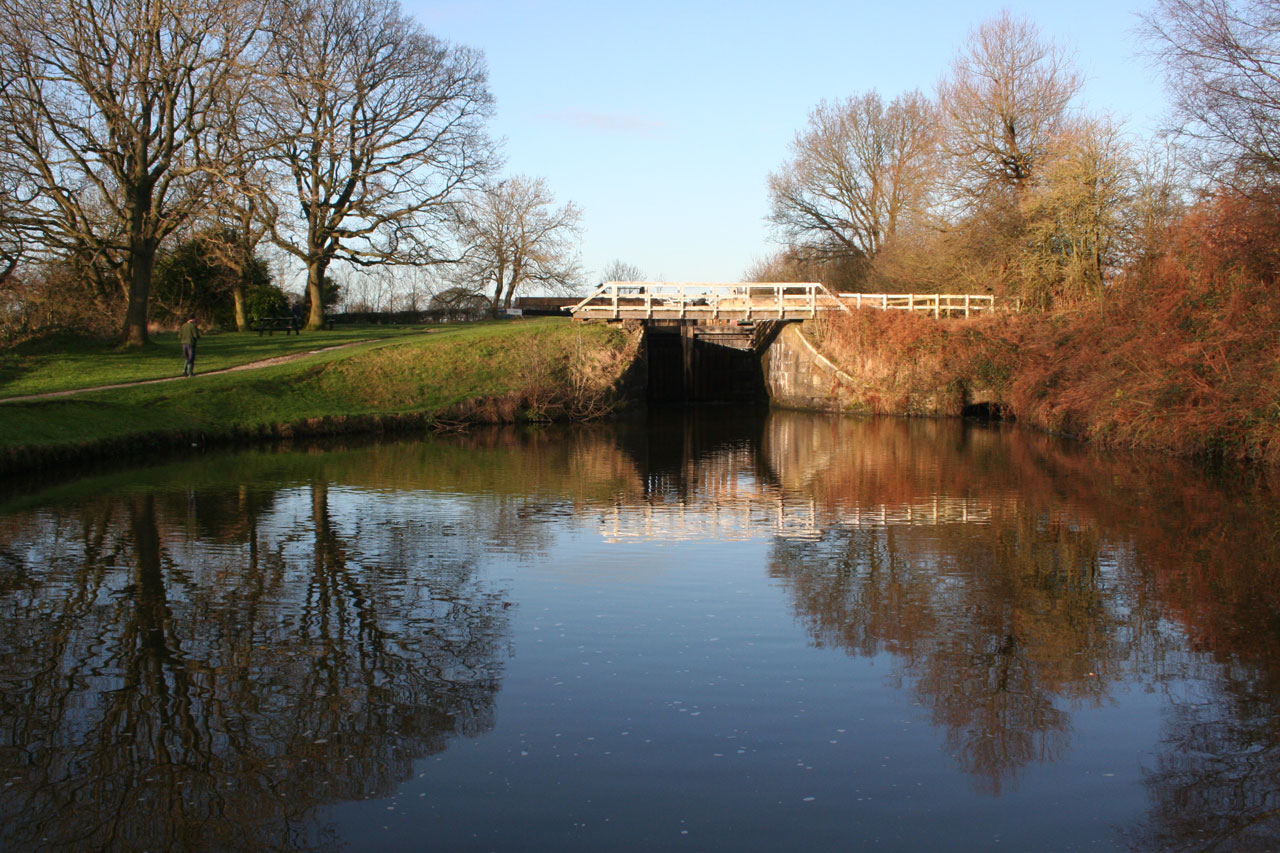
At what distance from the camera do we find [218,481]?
1873 cm

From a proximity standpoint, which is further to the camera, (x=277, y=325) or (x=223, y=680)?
(x=277, y=325)

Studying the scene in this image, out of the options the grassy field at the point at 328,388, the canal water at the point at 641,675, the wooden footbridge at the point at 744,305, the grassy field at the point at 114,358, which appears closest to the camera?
the canal water at the point at 641,675

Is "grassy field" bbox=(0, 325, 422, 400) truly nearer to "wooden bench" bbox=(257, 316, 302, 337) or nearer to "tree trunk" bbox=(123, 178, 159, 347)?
"tree trunk" bbox=(123, 178, 159, 347)

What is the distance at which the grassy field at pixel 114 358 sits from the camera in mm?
27328

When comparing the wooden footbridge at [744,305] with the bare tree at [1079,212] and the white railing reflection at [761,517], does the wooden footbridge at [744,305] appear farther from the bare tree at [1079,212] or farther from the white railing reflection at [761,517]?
the white railing reflection at [761,517]

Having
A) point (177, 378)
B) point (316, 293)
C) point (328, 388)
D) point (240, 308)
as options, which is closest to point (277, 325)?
point (240, 308)

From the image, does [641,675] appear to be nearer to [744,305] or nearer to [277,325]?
[744,305]

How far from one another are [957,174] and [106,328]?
2870 centimetres

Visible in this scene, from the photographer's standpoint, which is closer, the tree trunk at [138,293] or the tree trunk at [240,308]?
the tree trunk at [138,293]

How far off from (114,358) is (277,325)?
1296 cm

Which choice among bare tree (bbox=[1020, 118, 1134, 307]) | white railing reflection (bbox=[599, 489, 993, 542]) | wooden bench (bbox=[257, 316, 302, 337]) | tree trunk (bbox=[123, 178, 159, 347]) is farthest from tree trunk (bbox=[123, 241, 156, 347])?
bare tree (bbox=[1020, 118, 1134, 307])

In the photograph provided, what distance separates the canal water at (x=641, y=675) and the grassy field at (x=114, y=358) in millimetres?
12566

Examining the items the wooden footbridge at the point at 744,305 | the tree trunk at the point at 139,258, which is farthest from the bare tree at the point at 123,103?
the wooden footbridge at the point at 744,305

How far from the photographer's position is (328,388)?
30562 millimetres
